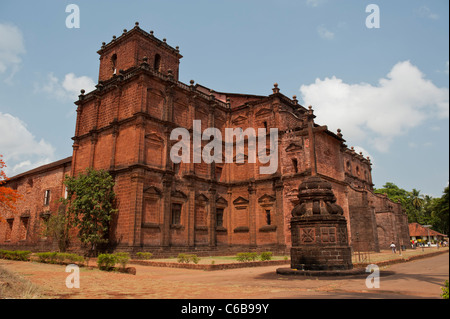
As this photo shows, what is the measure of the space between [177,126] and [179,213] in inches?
287

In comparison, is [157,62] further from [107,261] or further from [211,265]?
[211,265]

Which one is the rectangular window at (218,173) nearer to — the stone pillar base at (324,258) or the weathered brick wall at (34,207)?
the weathered brick wall at (34,207)

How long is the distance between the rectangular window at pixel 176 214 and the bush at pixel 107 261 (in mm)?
10286

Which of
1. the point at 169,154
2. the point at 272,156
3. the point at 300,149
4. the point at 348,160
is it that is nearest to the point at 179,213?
the point at 169,154

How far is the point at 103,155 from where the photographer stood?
25.3 m

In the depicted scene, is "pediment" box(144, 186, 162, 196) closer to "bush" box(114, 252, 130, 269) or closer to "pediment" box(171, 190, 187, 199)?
"pediment" box(171, 190, 187, 199)

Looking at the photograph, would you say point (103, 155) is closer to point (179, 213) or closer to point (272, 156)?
point (179, 213)

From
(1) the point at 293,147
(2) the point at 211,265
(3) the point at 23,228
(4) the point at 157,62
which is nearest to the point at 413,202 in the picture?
(1) the point at 293,147

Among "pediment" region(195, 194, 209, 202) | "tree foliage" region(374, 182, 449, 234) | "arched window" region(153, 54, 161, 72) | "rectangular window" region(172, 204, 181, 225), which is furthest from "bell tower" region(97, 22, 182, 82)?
"tree foliage" region(374, 182, 449, 234)

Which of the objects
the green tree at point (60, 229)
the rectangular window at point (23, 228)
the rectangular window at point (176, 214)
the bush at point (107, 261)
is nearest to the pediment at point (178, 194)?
the rectangular window at point (176, 214)

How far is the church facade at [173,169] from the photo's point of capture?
22922mm

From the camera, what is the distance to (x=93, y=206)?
2183 cm

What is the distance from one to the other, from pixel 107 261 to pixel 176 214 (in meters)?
11.0

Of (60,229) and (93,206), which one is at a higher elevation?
(93,206)
